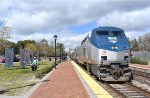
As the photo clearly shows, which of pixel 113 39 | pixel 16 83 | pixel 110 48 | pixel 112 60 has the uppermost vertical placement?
pixel 113 39

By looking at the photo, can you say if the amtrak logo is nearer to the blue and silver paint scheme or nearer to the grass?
the blue and silver paint scheme

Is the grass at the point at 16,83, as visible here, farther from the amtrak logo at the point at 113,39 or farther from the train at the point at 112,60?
the amtrak logo at the point at 113,39

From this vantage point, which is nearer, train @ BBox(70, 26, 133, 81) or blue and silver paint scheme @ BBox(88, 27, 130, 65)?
train @ BBox(70, 26, 133, 81)

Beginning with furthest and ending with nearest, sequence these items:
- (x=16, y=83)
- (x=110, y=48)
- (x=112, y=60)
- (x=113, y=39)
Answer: (x=113, y=39)
(x=110, y=48)
(x=112, y=60)
(x=16, y=83)

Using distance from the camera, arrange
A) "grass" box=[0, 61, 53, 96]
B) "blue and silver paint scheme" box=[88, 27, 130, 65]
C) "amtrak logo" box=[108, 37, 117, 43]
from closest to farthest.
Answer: "grass" box=[0, 61, 53, 96]
"blue and silver paint scheme" box=[88, 27, 130, 65]
"amtrak logo" box=[108, 37, 117, 43]

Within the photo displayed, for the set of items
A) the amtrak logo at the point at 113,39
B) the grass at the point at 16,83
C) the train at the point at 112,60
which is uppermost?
the amtrak logo at the point at 113,39

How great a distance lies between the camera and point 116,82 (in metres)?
24.3

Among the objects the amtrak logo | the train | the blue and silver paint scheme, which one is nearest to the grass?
the train

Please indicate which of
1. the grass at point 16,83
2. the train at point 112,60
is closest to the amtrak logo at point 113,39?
the train at point 112,60

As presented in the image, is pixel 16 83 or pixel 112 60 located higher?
pixel 112 60

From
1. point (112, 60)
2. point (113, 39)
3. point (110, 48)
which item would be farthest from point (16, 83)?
point (113, 39)

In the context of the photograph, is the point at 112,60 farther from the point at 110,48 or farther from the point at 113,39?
the point at 113,39

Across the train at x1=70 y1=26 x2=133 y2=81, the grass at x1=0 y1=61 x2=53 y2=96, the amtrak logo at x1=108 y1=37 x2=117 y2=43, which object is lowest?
the grass at x1=0 y1=61 x2=53 y2=96

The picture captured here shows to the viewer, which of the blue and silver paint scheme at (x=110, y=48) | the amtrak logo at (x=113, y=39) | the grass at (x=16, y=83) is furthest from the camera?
the amtrak logo at (x=113, y=39)
